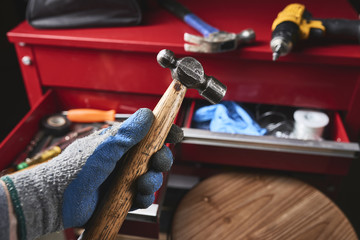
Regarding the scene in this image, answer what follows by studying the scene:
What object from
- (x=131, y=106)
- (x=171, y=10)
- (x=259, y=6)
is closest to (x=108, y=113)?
(x=131, y=106)

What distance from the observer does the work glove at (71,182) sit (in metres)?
0.60

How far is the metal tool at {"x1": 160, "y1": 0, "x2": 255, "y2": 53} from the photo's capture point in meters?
1.04

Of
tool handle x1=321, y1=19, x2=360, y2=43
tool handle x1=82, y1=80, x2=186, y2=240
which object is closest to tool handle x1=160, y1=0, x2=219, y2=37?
tool handle x1=321, y1=19, x2=360, y2=43

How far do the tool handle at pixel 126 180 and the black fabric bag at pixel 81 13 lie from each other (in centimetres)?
58

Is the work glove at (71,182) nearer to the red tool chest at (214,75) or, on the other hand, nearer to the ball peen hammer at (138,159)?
the ball peen hammer at (138,159)

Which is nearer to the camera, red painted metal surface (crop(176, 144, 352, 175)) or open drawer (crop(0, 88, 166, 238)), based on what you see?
open drawer (crop(0, 88, 166, 238))

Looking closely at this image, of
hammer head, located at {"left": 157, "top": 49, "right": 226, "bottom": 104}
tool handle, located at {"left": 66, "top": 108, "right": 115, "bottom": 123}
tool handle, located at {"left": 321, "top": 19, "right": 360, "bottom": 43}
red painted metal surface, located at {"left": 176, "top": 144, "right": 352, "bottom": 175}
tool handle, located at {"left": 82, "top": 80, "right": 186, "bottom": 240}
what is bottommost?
red painted metal surface, located at {"left": 176, "top": 144, "right": 352, "bottom": 175}

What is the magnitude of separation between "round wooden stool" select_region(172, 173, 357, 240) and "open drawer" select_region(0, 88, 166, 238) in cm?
13

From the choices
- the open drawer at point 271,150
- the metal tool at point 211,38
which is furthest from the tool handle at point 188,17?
the open drawer at point 271,150

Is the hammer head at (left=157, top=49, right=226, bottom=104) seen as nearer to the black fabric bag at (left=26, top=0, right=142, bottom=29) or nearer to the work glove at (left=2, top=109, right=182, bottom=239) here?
the work glove at (left=2, top=109, right=182, bottom=239)

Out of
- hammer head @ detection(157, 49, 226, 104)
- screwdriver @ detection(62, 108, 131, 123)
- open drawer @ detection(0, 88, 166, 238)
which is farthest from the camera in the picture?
screwdriver @ detection(62, 108, 131, 123)

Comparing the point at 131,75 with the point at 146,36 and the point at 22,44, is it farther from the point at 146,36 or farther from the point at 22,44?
the point at 22,44

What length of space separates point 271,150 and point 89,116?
0.67 meters

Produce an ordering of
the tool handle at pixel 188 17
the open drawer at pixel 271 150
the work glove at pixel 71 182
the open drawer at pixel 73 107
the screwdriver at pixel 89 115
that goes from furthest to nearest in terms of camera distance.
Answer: the screwdriver at pixel 89 115 < the tool handle at pixel 188 17 < the open drawer at pixel 271 150 < the open drawer at pixel 73 107 < the work glove at pixel 71 182
